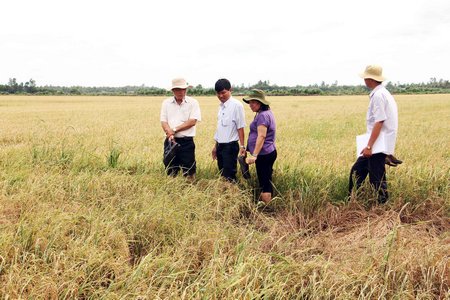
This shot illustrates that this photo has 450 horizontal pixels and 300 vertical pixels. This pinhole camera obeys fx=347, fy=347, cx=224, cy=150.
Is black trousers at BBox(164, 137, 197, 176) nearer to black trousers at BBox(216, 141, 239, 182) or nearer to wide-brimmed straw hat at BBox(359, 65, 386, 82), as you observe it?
black trousers at BBox(216, 141, 239, 182)

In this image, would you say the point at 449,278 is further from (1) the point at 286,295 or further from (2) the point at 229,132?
(2) the point at 229,132

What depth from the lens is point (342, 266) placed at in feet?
8.52

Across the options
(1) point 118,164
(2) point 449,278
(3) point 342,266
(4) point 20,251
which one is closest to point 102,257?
(4) point 20,251

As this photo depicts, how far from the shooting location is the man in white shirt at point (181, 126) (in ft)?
16.4

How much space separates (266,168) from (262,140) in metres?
0.45

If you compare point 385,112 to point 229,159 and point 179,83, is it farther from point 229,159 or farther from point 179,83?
point 179,83

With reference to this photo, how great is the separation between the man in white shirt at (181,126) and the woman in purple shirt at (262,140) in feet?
3.28

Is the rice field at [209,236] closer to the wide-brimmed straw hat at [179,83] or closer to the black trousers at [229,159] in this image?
the black trousers at [229,159]

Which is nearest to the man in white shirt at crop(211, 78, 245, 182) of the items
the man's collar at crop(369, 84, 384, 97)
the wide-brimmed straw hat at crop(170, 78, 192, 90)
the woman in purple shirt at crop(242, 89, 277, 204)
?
the woman in purple shirt at crop(242, 89, 277, 204)

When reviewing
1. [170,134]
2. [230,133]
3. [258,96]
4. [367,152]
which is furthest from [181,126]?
[367,152]

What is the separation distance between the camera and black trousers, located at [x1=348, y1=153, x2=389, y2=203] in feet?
13.1

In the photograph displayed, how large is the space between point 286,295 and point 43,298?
151 cm

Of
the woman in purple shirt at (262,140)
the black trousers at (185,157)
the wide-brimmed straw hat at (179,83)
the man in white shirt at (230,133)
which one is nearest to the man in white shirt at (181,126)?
the black trousers at (185,157)

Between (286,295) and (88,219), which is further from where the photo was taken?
(88,219)
